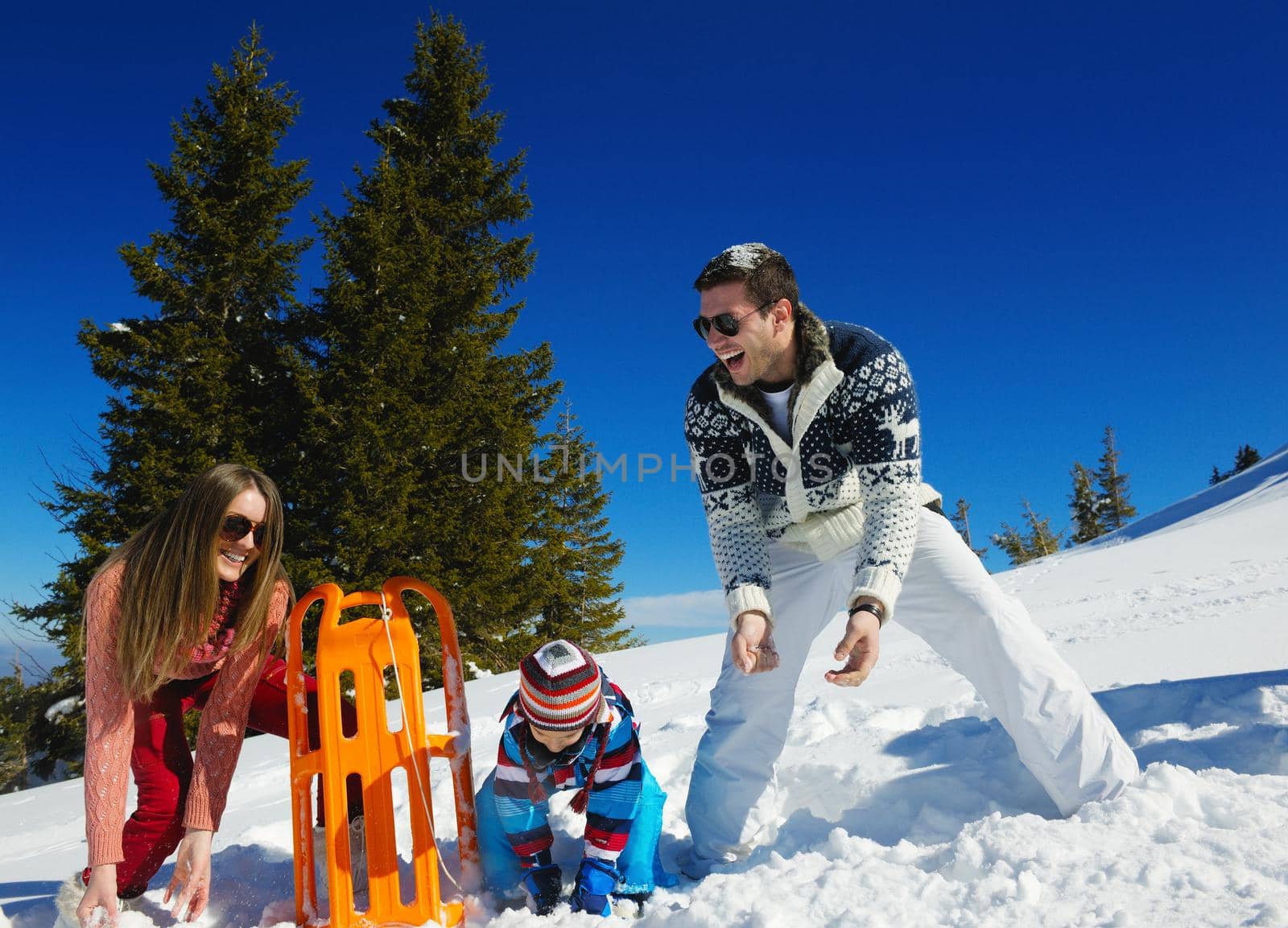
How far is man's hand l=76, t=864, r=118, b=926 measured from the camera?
2184 millimetres

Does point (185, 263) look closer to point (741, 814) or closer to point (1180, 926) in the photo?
point (741, 814)

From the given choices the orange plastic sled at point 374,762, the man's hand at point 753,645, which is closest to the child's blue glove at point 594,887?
the orange plastic sled at point 374,762

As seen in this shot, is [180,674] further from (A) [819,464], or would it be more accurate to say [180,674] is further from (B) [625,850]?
(A) [819,464]

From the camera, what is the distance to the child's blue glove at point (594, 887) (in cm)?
231

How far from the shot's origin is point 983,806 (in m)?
2.66

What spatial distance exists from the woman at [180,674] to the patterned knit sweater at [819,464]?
1583 mm

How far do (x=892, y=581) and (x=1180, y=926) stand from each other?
3.33 ft

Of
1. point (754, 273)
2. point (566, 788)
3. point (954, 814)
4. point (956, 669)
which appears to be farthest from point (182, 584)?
point (954, 814)

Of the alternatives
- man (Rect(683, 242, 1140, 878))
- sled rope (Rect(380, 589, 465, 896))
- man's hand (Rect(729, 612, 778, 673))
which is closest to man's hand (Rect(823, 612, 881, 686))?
man (Rect(683, 242, 1140, 878))

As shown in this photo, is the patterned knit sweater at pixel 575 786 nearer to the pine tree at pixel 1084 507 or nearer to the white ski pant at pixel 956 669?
the white ski pant at pixel 956 669

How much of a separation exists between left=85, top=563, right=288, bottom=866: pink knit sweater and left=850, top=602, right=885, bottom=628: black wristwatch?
78.2 inches

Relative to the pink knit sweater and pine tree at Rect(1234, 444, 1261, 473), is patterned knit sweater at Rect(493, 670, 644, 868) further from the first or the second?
pine tree at Rect(1234, 444, 1261, 473)

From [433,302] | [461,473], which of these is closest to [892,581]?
[461,473]

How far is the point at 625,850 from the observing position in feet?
8.07
